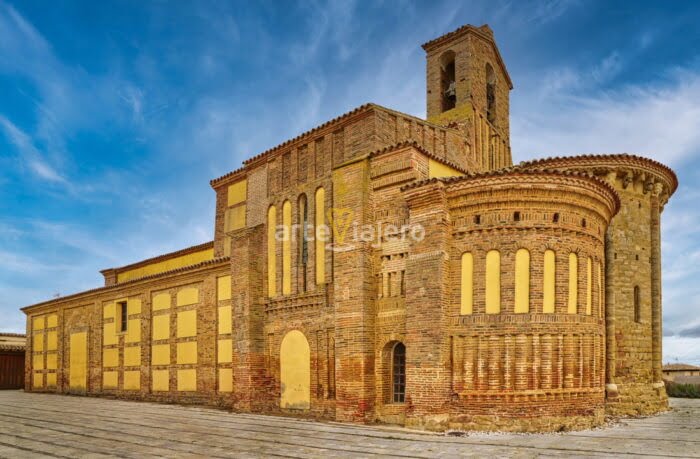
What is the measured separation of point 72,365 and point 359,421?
20.8 m

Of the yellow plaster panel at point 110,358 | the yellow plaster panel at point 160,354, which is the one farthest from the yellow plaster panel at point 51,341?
the yellow plaster panel at point 160,354

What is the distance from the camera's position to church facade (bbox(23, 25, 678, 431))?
46.8 feet

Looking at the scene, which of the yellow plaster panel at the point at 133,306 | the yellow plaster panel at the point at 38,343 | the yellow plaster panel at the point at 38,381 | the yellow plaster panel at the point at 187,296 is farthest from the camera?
the yellow plaster panel at the point at 38,343

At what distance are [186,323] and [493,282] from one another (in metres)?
13.9

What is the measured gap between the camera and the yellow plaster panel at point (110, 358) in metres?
27.6

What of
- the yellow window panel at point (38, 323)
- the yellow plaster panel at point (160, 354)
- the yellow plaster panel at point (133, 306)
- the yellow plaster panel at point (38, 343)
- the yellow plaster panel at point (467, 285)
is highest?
the yellow plaster panel at point (467, 285)

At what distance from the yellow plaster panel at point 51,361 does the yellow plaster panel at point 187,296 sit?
1215cm

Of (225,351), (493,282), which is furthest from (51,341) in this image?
(493,282)

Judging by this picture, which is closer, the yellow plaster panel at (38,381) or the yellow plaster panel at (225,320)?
the yellow plaster panel at (225,320)

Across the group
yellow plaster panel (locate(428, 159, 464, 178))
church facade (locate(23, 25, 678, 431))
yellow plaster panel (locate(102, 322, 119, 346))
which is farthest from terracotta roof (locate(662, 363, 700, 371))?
yellow plaster panel (locate(102, 322, 119, 346))

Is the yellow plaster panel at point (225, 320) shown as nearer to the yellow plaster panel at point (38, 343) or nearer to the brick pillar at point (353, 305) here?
the brick pillar at point (353, 305)

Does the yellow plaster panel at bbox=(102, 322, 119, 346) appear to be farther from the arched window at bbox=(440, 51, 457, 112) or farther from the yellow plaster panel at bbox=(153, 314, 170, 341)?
the arched window at bbox=(440, 51, 457, 112)

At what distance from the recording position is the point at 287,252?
63.4 ft

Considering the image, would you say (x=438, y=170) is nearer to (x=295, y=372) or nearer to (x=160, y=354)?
(x=295, y=372)
